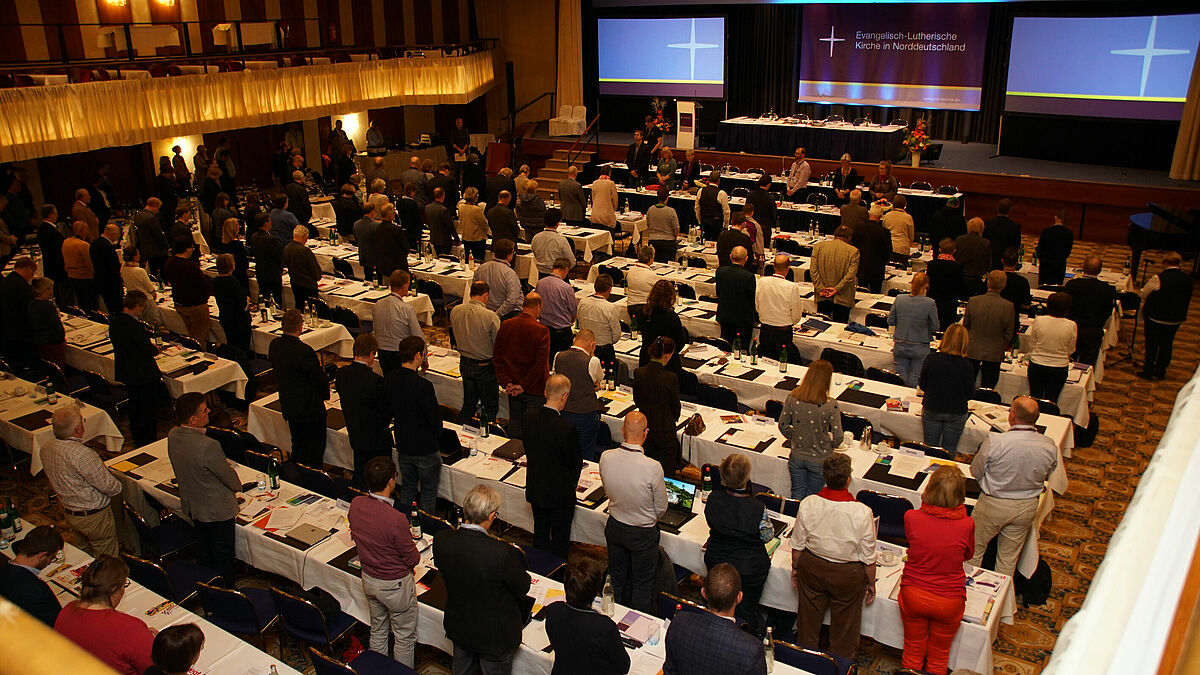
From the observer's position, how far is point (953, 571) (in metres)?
4.84

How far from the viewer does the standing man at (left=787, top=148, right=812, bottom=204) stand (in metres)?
15.3

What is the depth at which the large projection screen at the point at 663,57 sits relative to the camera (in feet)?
73.2

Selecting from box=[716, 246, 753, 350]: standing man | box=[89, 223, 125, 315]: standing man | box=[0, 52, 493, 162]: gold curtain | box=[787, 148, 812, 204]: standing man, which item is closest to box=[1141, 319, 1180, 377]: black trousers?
box=[716, 246, 753, 350]: standing man

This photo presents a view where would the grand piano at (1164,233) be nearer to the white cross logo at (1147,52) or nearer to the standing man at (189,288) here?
the white cross logo at (1147,52)

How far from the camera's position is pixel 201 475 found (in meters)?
5.71

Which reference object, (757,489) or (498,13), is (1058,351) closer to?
(757,489)

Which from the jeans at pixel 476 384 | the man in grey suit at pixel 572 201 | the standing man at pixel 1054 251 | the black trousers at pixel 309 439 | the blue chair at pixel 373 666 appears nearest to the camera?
the blue chair at pixel 373 666

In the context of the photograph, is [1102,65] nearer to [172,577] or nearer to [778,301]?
[778,301]

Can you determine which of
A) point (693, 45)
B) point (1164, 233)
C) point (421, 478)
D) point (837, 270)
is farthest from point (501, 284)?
point (693, 45)

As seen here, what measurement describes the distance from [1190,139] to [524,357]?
1469cm

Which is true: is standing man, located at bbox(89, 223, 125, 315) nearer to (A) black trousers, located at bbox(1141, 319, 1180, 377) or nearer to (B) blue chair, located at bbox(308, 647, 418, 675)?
(B) blue chair, located at bbox(308, 647, 418, 675)

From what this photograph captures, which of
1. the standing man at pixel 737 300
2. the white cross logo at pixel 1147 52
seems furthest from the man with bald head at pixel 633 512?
the white cross logo at pixel 1147 52

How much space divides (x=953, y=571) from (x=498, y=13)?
24216 millimetres

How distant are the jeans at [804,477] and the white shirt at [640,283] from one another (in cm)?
358
